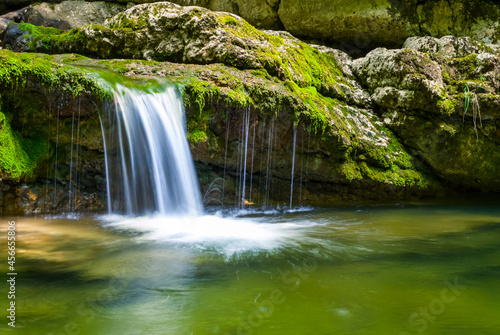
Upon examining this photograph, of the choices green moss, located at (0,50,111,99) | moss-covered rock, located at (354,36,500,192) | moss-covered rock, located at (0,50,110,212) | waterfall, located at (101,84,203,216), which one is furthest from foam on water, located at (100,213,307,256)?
moss-covered rock, located at (354,36,500,192)

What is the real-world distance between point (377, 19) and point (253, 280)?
10.3 meters

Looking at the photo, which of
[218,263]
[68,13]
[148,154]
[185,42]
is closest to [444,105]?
[185,42]

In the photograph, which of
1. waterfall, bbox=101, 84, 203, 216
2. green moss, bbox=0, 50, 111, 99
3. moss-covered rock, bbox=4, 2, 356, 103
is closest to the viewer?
green moss, bbox=0, 50, 111, 99

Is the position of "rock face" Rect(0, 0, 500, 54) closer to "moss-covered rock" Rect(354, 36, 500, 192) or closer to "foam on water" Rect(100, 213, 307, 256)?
"moss-covered rock" Rect(354, 36, 500, 192)

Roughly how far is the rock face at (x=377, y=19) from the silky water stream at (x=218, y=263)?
6.62m

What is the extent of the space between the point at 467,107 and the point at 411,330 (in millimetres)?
7330

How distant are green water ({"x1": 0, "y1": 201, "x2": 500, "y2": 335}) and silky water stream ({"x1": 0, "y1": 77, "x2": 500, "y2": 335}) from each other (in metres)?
0.01

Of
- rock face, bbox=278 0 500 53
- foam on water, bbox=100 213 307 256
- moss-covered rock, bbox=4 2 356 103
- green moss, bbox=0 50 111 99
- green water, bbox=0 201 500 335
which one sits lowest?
green water, bbox=0 201 500 335

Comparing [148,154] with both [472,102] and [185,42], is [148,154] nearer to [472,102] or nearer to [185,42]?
[185,42]

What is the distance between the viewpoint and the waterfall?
20.2ft

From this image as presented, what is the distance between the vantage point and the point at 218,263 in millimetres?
3662

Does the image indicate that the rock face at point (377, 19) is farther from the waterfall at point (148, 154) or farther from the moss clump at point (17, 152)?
the moss clump at point (17, 152)

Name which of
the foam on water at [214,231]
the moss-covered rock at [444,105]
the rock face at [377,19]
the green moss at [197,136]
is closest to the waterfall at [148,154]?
the green moss at [197,136]

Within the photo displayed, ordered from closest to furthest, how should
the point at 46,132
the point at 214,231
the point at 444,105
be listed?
the point at 214,231 < the point at 46,132 < the point at 444,105
